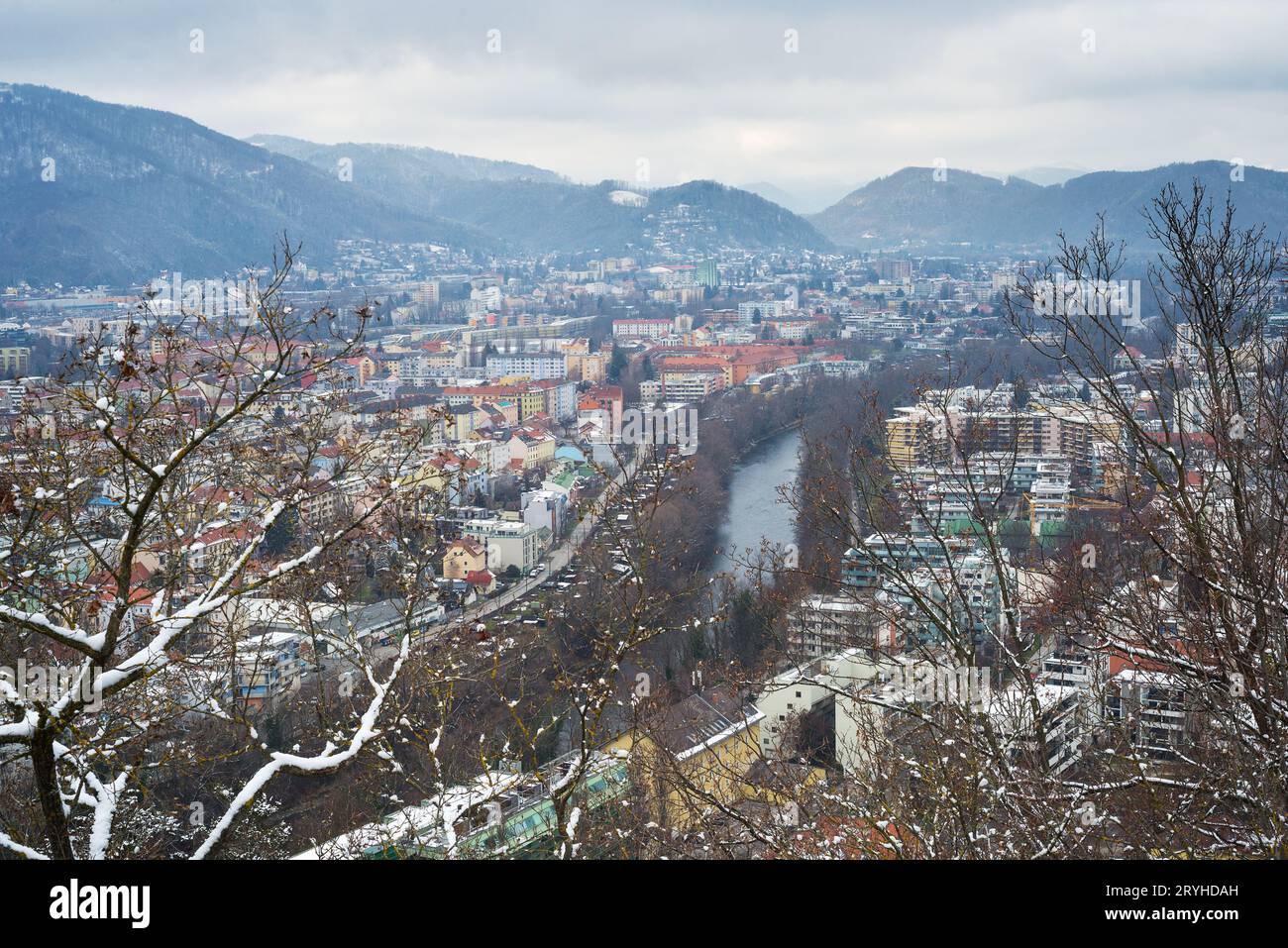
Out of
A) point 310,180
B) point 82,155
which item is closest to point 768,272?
point 310,180

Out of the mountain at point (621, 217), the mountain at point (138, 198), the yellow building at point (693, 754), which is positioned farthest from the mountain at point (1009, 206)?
the yellow building at point (693, 754)

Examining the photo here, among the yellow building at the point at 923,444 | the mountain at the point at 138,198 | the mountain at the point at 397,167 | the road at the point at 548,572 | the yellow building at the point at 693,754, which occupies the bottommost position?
the road at the point at 548,572

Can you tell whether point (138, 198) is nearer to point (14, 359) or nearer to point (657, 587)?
point (14, 359)

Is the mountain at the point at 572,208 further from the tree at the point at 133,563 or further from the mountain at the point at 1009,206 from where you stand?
the tree at the point at 133,563

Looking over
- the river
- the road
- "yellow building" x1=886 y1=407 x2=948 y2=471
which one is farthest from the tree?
the river
